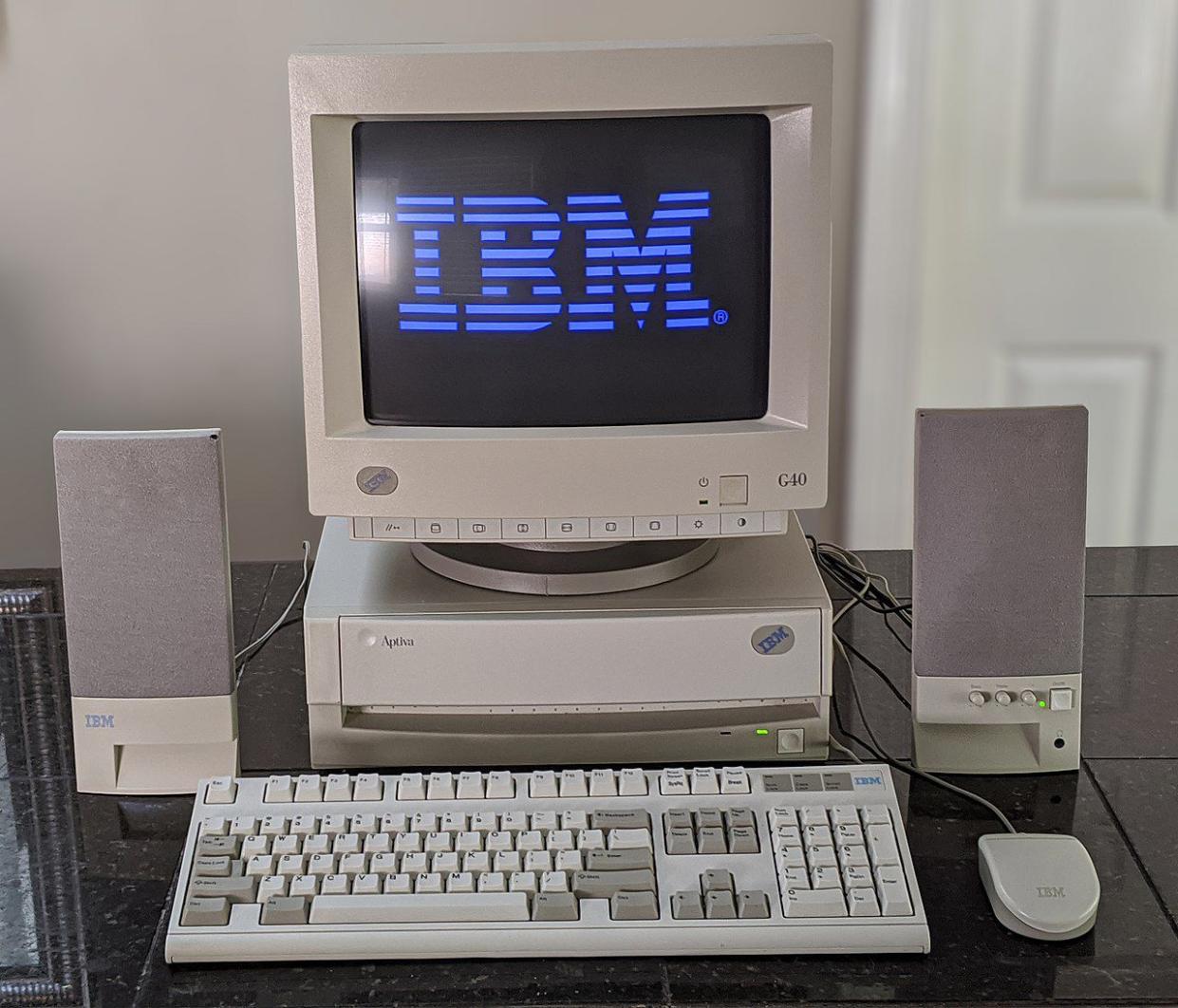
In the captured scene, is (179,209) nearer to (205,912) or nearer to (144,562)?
(144,562)

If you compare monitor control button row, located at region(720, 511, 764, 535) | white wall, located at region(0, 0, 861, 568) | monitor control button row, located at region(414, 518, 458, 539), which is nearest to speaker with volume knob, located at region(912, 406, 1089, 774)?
monitor control button row, located at region(720, 511, 764, 535)

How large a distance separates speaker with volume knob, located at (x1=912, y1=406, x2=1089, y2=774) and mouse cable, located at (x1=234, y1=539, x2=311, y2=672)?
0.56 metres

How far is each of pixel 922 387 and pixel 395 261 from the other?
1244 millimetres

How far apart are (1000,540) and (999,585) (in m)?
0.03

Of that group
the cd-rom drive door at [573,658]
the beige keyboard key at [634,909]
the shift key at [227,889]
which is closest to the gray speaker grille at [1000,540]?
the cd-rom drive door at [573,658]

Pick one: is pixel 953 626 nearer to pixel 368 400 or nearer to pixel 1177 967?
pixel 1177 967

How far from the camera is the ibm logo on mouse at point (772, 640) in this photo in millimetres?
1022

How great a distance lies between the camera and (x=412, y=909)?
843 millimetres

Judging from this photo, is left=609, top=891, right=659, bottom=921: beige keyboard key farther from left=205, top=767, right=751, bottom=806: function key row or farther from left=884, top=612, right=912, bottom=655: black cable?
left=884, top=612, right=912, bottom=655: black cable

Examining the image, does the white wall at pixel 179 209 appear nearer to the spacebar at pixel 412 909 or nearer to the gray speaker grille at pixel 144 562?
the gray speaker grille at pixel 144 562

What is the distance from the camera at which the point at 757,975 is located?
825 millimetres

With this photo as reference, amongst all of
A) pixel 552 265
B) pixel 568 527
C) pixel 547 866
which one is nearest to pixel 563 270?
pixel 552 265

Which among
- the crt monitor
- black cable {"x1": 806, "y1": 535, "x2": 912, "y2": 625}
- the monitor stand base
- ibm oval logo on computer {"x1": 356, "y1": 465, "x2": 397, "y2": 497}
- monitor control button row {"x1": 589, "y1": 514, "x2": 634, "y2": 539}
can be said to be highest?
the crt monitor

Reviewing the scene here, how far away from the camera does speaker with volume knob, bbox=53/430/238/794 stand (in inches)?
38.3
